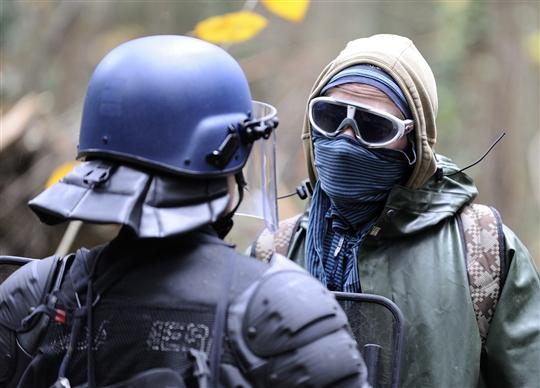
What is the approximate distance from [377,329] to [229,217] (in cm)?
73

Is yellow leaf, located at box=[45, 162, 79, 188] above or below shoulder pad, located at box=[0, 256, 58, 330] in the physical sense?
below

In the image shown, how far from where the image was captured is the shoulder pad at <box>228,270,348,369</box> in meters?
1.73

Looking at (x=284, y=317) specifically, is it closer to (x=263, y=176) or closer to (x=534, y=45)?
(x=263, y=176)

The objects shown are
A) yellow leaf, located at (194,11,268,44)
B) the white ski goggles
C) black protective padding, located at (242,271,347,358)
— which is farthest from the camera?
yellow leaf, located at (194,11,268,44)

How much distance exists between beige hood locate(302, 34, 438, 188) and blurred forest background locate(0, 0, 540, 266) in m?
2.76

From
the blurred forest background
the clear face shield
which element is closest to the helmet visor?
the clear face shield

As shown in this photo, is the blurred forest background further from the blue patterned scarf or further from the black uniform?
the black uniform

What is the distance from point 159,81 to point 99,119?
0.58 ft

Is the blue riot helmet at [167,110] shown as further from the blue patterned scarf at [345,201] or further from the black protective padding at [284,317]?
the blue patterned scarf at [345,201]

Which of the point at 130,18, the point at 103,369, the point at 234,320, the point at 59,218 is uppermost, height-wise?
the point at 59,218

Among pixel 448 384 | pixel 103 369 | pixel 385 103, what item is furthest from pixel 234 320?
pixel 385 103

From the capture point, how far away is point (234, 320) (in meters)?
1.75

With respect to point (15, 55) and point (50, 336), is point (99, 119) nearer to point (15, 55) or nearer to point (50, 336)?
point (50, 336)

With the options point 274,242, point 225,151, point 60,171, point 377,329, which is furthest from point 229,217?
point 60,171
